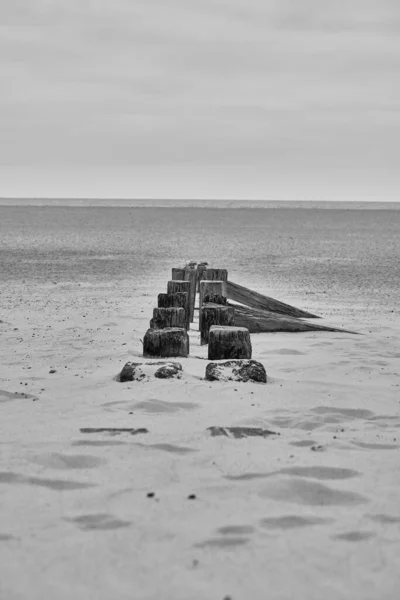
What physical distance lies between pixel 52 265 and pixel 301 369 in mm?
17875

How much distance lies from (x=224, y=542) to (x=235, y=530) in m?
0.13

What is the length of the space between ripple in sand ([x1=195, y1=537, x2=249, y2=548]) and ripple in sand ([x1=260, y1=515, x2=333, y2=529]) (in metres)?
0.20

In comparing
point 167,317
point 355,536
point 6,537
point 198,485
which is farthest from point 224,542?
point 167,317

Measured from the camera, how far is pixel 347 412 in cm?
586

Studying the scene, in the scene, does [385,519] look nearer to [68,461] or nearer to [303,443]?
[303,443]

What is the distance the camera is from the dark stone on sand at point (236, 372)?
262 inches

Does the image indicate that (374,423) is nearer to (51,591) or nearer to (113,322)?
(51,591)

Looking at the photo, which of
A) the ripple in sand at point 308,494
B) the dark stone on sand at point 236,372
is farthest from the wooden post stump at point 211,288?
the ripple in sand at point 308,494

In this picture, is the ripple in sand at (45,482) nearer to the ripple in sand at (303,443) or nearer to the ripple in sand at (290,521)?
the ripple in sand at (290,521)

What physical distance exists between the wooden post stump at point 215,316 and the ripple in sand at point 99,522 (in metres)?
4.78

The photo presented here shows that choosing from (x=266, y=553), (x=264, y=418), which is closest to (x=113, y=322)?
(x=264, y=418)

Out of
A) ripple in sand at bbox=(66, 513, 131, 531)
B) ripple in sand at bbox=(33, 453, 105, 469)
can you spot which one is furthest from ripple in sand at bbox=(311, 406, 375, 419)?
ripple in sand at bbox=(66, 513, 131, 531)

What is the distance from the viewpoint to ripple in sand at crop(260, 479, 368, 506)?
4059 mm

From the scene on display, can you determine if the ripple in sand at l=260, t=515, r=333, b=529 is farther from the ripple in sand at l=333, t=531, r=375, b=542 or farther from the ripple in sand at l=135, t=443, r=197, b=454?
the ripple in sand at l=135, t=443, r=197, b=454
